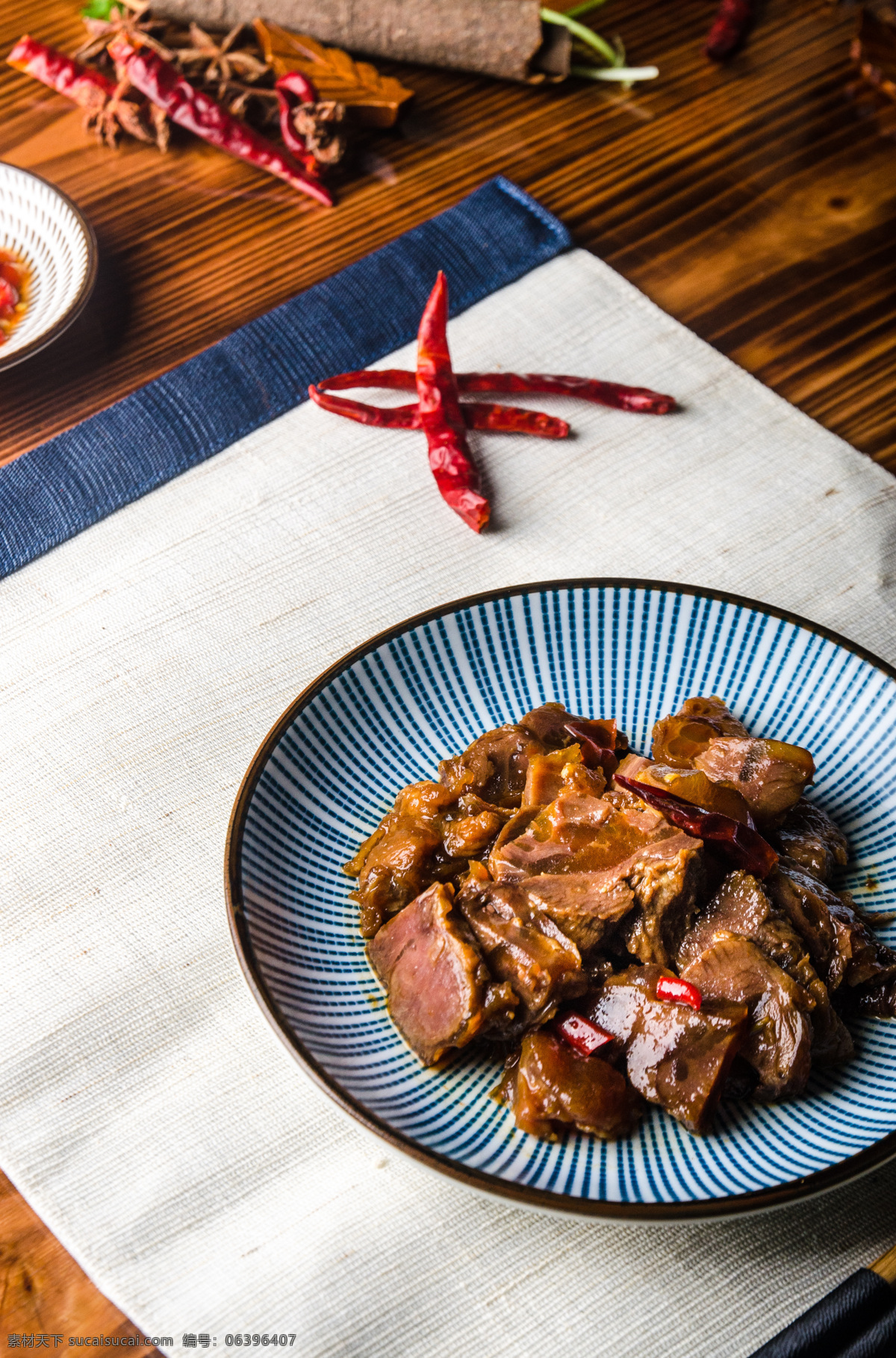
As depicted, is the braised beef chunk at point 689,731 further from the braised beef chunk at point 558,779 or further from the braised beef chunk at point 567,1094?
the braised beef chunk at point 567,1094

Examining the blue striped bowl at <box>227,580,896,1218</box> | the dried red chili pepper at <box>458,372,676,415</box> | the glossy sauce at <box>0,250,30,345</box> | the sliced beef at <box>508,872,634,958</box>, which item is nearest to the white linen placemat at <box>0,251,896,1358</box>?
the dried red chili pepper at <box>458,372,676,415</box>

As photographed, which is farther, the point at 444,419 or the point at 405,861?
the point at 444,419

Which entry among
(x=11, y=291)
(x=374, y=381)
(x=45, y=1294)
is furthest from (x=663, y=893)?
(x=11, y=291)

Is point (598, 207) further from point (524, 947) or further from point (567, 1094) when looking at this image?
point (567, 1094)

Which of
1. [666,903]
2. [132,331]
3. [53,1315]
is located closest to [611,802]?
[666,903]

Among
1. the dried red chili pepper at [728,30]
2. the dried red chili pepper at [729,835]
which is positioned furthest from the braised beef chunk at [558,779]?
the dried red chili pepper at [728,30]

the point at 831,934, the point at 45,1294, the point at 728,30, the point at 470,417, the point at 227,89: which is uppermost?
the point at 227,89

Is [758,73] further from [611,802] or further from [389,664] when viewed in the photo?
[611,802]

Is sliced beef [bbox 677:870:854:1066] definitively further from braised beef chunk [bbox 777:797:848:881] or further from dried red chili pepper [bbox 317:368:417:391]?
dried red chili pepper [bbox 317:368:417:391]
